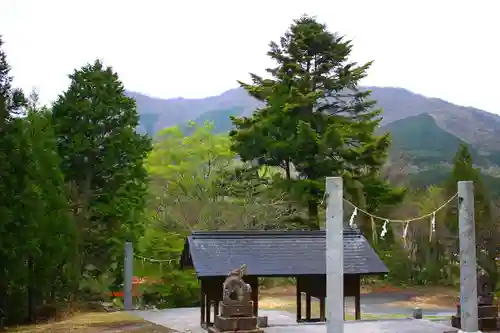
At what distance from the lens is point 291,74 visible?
24.2 meters

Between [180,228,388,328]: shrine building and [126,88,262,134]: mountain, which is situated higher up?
[126,88,262,134]: mountain

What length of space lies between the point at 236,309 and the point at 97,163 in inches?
387

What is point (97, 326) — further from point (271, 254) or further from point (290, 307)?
point (290, 307)

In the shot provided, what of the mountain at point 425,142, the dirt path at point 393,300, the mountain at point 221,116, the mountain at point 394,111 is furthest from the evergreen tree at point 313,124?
the mountain at point 221,116

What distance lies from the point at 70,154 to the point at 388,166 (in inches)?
871

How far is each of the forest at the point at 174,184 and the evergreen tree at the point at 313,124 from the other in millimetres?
55

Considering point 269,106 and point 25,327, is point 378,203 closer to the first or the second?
point 269,106

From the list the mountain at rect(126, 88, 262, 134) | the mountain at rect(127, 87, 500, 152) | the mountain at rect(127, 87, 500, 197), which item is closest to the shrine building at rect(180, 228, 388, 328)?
the mountain at rect(127, 87, 500, 197)

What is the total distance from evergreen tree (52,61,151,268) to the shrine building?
529cm

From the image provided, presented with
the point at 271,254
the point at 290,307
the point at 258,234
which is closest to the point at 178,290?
the point at 290,307

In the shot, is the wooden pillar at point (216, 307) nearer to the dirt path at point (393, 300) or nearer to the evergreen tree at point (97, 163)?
the dirt path at point (393, 300)

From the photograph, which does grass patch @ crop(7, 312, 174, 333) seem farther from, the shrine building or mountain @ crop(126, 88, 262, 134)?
mountain @ crop(126, 88, 262, 134)

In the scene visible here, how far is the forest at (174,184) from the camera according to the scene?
15.8m

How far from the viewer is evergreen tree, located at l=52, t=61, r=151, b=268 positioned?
19.3 metres
